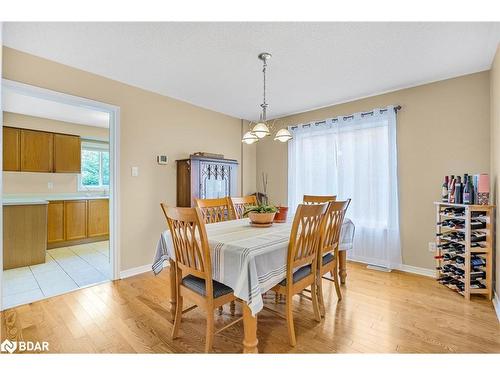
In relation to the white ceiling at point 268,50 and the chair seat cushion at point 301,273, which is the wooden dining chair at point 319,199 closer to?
the chair seat cushion at point 301,273

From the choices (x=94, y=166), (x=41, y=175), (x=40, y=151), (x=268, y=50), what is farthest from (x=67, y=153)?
(x=268, y=50)

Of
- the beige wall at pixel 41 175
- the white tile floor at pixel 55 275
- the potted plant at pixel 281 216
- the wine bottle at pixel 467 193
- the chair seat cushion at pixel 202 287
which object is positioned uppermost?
the beige wall at pixel 41 175

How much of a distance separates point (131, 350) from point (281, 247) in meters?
1.20

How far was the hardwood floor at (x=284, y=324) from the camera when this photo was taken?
66.4 inches

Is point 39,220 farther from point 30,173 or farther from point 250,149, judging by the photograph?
point 250,149

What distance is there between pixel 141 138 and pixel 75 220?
2476mm

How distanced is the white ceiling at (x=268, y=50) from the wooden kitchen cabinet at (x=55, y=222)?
2729 mm

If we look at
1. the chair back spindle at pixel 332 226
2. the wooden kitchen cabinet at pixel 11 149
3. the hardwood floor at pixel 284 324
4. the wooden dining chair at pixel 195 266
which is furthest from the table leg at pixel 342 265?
the wooden kitchen cabinet at pixel 11 149

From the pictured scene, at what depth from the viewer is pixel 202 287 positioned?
1.62m

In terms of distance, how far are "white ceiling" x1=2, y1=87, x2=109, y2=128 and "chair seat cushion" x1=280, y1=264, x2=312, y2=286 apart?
327 cm

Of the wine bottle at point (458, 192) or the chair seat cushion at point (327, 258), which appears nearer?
the chair seat cushion at point (327, 258)

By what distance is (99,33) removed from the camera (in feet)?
6.49

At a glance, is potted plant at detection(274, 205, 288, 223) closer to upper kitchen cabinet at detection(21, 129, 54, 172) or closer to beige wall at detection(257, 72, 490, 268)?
beige wall at detection(257, 72, 490, 268)
